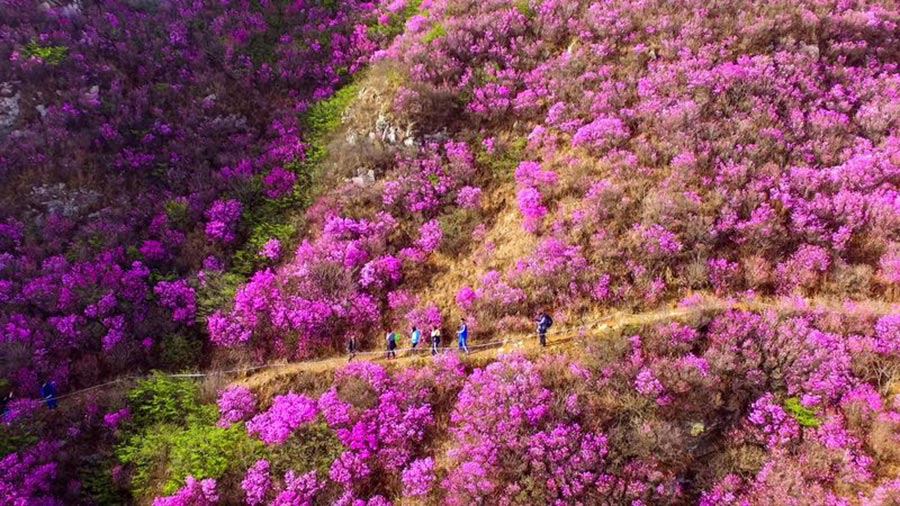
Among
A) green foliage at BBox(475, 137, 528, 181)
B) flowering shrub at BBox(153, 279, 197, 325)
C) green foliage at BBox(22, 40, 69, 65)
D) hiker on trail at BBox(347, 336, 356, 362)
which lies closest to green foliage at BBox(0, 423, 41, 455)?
flowering shrub at BBox(153, 279, 197, 325)

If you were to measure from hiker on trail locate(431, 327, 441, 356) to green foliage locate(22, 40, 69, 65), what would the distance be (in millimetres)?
19968

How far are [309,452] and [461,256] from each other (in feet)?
23.8

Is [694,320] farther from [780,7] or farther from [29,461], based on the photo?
[29,461]

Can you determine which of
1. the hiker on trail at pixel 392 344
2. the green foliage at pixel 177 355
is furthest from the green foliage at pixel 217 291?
the hiker on trail at pixel 392 344

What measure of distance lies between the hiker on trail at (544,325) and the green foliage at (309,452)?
589 cm

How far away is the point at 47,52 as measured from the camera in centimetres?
2259

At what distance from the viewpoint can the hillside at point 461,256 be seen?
13.0m

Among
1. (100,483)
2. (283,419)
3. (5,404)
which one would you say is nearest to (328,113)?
(283,419)

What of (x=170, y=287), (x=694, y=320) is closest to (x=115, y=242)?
(x=170, y=287)

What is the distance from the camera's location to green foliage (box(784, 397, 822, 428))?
12.4 m

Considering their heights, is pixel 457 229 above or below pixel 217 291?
above

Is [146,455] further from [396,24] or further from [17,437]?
[396,24]

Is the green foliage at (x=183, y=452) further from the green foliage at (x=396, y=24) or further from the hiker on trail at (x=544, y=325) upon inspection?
the green foliage at (x=396, y=24)

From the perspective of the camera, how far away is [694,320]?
1388 cm
